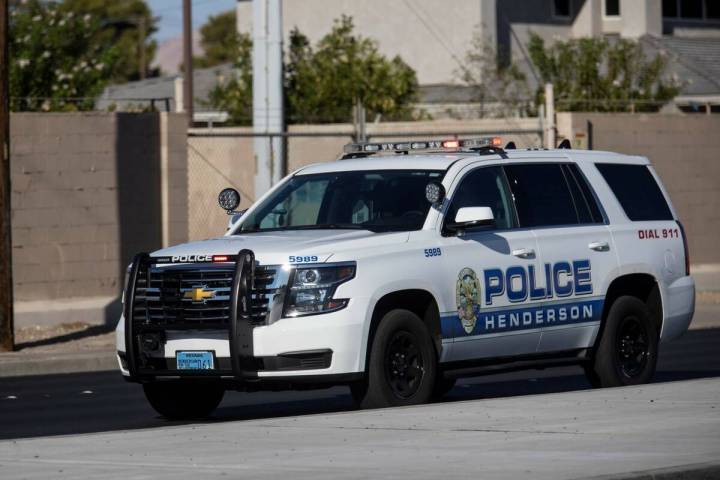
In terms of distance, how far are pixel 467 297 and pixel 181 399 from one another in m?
2.36

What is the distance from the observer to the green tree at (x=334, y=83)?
30969mm

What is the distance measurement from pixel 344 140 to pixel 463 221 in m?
13.9

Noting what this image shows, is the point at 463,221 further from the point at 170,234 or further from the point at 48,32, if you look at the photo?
the point at 48,32

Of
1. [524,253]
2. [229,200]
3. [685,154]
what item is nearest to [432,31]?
[685,154]

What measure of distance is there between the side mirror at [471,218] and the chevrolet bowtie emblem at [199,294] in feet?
6.29

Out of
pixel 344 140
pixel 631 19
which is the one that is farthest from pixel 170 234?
pixel 631 19

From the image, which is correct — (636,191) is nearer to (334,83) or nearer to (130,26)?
(334,83)

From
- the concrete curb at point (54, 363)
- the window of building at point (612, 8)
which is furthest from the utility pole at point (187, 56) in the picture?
the concrete curb at point (54, 363)

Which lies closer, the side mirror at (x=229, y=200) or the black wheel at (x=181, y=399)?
the black wheel at (x=181, y=399)

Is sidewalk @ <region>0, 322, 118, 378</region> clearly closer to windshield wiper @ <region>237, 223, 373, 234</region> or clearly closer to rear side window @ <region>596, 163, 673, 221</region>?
windshield wiper @ <region>237, 223, 373, 234</region>

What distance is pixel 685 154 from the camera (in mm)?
27797

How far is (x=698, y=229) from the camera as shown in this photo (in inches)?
1109

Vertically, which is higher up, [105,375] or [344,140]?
[344,140]

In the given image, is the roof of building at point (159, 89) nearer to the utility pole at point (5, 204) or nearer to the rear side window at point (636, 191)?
the utility pole at point (5, 204)
